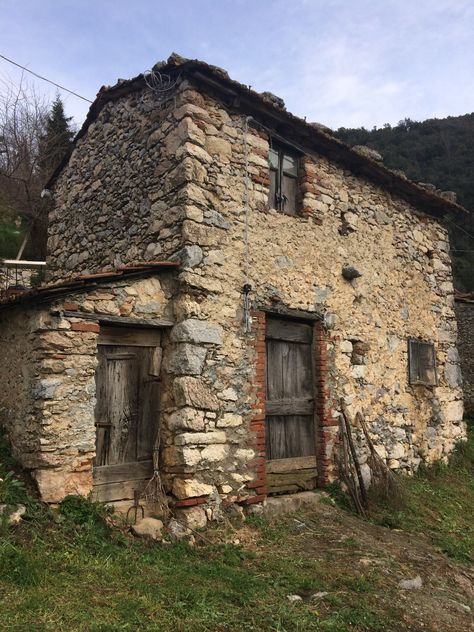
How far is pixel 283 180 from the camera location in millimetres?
6957

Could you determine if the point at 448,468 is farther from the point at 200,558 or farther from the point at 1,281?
the point at 1,281

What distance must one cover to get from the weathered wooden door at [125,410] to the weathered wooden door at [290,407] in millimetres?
1534

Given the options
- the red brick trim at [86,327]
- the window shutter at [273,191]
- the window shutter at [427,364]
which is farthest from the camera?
the window shutter at [427,364]

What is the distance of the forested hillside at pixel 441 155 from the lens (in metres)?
26.0

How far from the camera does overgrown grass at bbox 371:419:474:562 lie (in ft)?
19.6

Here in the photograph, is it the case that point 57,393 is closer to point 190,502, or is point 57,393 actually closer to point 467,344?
point 190,502

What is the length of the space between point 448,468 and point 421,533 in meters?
2.71

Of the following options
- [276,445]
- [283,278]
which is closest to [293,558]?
[276,445]

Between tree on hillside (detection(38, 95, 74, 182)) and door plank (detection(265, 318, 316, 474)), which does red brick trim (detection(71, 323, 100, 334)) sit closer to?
door plank (detection(265, 318, 316, 474))

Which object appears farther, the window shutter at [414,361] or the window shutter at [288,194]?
the window shutter at [414,361]

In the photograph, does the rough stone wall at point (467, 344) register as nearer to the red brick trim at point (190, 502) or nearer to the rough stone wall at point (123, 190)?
the rough stone wall at point (123, 190)

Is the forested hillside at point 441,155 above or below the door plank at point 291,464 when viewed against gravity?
above

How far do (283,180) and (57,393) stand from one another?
13.5 ft

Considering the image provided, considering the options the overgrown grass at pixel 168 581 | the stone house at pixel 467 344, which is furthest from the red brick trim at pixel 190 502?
the stone house at pixel 467 344
